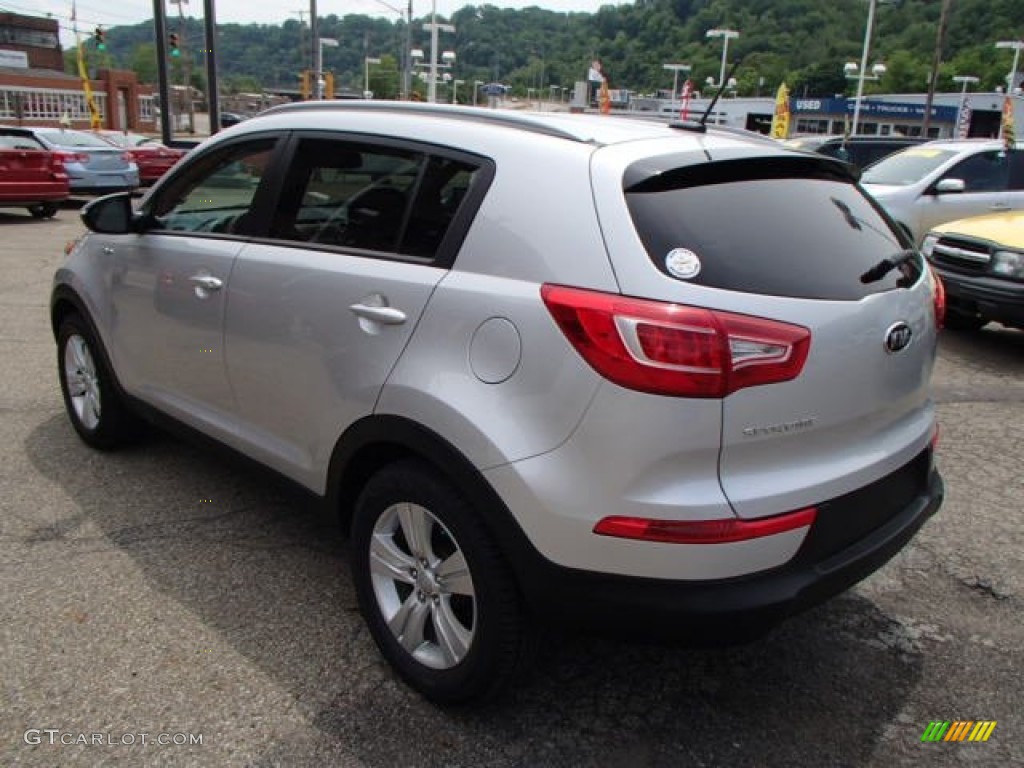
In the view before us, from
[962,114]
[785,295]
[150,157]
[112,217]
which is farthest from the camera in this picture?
[962,114]

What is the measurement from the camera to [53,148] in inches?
657

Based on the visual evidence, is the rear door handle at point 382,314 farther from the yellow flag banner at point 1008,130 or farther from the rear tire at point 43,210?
the rear tire at point 43,210

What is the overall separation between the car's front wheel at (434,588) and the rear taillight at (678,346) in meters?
0.59

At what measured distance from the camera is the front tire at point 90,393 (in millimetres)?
4277

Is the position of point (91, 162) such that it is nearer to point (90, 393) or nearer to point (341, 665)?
point (90, 393)

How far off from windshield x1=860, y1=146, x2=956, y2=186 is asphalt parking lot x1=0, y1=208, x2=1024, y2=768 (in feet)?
25.3

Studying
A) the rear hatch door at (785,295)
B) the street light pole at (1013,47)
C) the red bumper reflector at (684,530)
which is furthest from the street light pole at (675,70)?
the red bumper reflector at (684,530)

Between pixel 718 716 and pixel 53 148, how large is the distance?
703 inches

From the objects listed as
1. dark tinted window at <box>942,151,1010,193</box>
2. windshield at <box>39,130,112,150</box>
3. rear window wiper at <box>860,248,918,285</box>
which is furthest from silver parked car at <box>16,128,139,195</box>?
rear window wiper at <box>860,248,918,285</box>

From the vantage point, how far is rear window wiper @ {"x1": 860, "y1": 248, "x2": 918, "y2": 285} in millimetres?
2484

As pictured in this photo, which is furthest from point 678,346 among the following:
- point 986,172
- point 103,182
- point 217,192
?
point 103,182

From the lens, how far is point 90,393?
447 centimetres

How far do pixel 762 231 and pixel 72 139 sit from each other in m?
18.7

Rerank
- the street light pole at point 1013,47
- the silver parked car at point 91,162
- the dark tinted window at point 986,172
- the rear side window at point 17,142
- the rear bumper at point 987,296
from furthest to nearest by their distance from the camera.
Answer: the street light pole at point 1013,47
the silver parked car at point 91,162
the rear side window at point 17,142
the dark tinted window at point 986,172
the rear bumper at point 987,296
